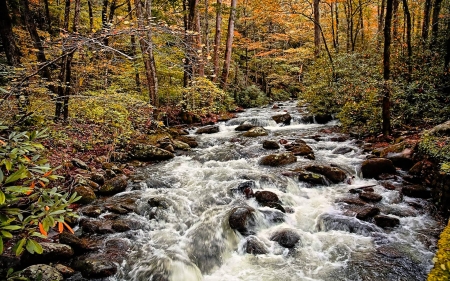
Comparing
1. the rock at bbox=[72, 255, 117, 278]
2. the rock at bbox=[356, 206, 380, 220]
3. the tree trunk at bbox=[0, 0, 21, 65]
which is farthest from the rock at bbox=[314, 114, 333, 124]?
the tree trunk at bbox=[0, 0, 21, 65]

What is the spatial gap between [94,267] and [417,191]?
707 cm

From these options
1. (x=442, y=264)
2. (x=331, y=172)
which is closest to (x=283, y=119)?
(x=331, y=172)

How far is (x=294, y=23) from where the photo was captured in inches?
1068

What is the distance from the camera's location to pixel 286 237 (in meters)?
5.49

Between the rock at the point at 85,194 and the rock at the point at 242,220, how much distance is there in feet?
Result: 11.8

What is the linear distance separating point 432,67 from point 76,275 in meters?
13.3

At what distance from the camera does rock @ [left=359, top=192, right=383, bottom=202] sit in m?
6.56

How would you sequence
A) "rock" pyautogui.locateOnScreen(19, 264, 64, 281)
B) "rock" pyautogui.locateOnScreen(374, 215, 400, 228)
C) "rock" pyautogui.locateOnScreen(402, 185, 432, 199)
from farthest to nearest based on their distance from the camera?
1. "rock" pyautogui.locateOnScreen(402, 185, 432, 199)
2. "rock" pyautogui.locateOnScreen(374, 215, 400, 228)
3. "rock" pyautogui.locateOnScreen(19, 264, 64, 281)

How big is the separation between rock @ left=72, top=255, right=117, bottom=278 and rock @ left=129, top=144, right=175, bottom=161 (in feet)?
18.1

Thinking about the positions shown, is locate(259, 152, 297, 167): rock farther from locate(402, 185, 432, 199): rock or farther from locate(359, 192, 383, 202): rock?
locate(402, 185, 432, 199): rock

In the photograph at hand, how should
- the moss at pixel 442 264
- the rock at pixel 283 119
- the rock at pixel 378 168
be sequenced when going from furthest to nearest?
1. the rock at pixel 283 119
2. the rock at pixel 378 168
3. the moss at pixel 442 264

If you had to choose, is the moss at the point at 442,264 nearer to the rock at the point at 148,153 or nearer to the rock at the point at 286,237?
the rock at the point at 286,237

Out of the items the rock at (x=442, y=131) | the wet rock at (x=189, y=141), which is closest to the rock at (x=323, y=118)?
the wet rock at (x=189, y=141)

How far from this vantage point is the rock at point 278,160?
9241mm
